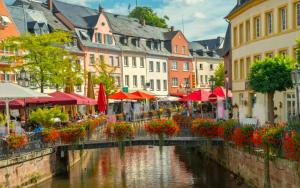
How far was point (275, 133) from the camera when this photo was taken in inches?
690

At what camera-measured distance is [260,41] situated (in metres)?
35.5

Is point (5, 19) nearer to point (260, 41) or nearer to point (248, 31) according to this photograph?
point (248, 31)

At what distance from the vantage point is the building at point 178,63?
246 ft

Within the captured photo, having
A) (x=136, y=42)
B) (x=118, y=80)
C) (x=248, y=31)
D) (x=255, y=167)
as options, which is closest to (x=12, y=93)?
(x=255, y=167)

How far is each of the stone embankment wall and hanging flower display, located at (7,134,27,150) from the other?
949 cm

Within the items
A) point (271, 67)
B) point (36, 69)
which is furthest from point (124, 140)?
point (36, 69)

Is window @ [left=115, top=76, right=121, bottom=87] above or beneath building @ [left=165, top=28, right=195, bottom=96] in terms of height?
Result: beneath

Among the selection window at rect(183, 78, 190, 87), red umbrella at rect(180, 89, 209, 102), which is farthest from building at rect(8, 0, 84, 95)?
window at rect(183, 78, 190, 87)

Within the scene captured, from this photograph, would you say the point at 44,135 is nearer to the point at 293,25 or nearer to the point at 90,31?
the point at 293,25

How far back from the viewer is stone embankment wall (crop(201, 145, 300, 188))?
53.9 ft

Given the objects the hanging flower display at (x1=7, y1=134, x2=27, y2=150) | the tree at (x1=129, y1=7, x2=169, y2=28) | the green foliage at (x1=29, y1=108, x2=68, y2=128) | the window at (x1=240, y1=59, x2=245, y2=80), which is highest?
the tree at (x1=129, y1=7, x2=169, y2=28)

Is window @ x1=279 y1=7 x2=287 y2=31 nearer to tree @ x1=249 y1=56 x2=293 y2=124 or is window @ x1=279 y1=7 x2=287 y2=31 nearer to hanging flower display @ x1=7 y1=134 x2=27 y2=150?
tree @ x1=249 y1=56 x2=293 y2=124

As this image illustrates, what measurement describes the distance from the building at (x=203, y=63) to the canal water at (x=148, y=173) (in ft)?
158

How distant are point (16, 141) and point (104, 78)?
3233cm
